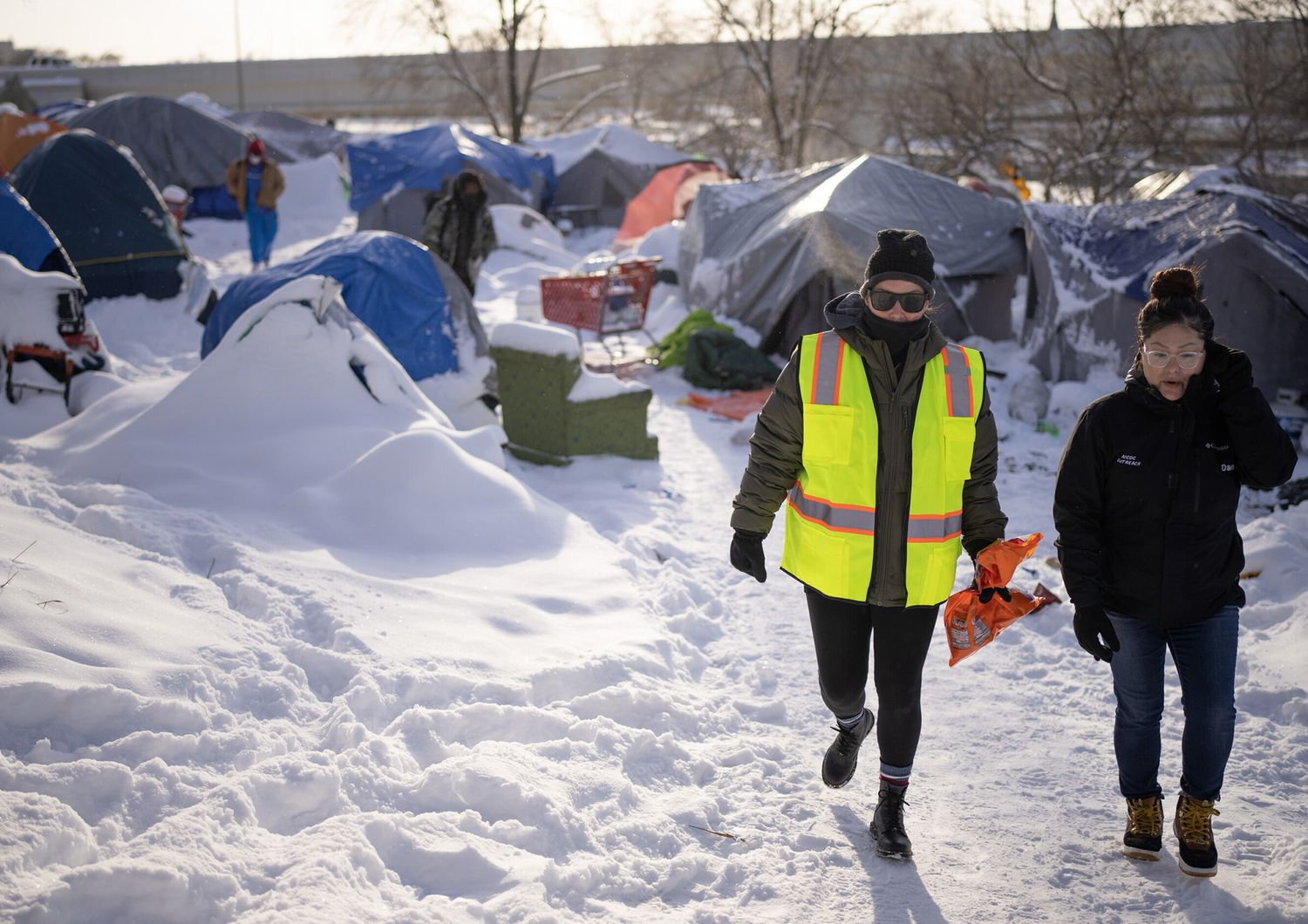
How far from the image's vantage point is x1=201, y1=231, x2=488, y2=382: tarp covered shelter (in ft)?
27.5

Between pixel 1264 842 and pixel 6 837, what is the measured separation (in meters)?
3.55

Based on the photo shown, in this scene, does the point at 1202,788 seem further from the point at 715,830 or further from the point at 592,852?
the point at 592,852

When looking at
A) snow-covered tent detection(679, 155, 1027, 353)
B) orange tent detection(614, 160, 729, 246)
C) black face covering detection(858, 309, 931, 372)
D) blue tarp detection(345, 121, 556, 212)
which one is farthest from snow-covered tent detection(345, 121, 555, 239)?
black face covering detection(858, 309, 931, 372)

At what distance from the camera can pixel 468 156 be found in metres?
21.0

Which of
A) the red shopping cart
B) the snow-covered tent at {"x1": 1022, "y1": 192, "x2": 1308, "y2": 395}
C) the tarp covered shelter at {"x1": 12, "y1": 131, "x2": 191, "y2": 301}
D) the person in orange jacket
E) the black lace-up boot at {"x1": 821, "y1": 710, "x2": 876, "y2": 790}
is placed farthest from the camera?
the person in orange jacket

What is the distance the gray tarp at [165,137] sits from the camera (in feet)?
79.9

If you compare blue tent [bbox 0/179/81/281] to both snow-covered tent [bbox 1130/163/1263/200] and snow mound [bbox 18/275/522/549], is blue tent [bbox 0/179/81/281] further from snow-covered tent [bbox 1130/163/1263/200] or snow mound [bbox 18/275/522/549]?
snow-covered tent [bbox 1130/163/1263/200]

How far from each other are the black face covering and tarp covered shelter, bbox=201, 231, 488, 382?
5.92 m

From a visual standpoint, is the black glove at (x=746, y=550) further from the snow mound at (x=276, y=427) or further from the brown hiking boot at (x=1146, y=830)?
the snow mound at (x=276, y=427)

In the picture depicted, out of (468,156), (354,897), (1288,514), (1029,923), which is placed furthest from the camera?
(468,156)

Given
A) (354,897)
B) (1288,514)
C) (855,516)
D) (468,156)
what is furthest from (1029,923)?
(468,156)

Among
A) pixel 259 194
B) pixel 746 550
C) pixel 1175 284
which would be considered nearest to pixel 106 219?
pixel 259 194

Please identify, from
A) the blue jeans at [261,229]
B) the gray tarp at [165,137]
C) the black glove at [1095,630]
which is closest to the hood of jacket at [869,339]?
the black glove at [1095,630]

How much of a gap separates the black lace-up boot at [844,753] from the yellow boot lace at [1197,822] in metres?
0.94
